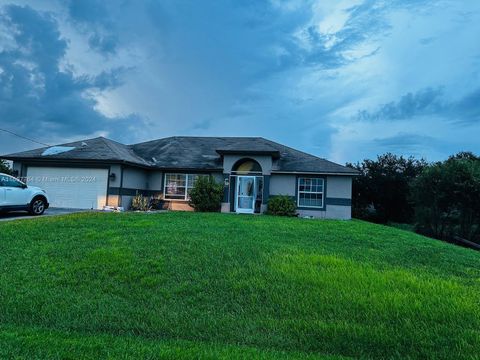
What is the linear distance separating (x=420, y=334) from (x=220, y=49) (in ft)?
53.2

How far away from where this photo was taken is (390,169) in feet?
98.7

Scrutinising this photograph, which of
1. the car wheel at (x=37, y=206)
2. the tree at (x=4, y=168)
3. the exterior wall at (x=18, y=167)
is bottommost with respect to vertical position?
the car wheel at (x=37, y=206)

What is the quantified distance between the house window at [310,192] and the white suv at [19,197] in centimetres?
1320

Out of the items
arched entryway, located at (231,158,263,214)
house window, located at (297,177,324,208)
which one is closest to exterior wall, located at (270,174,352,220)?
house window, located at (297,177,324,208)

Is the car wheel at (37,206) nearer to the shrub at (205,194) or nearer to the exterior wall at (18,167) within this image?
the exterior wall at (18,167)

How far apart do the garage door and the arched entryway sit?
735 centimetres

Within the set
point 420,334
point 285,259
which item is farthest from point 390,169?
point 420,334

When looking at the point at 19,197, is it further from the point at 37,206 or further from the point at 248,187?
the point at 248,187

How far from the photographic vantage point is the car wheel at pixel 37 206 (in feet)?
50.3

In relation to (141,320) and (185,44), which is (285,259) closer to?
(141,320)

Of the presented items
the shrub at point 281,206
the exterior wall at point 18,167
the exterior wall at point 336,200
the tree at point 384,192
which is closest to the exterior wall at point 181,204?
the shrub at point 281,206

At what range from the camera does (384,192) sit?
29438mm

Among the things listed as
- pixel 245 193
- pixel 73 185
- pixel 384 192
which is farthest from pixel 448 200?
pixel 73 185

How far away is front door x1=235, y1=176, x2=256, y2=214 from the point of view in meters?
21.8
